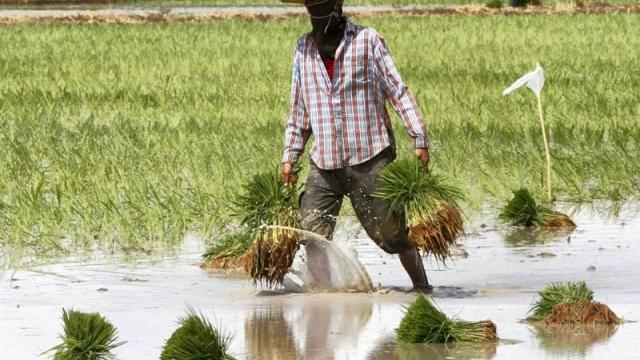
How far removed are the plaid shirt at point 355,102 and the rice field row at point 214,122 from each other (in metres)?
2.45

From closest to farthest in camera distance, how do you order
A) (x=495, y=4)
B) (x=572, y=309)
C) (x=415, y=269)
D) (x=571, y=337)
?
(x=571, y=337) < (x=572, y=309) < (x=415, y=269) < (x=495, y=4)

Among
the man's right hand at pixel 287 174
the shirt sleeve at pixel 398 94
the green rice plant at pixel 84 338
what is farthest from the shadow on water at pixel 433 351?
the man's right hand at pixel 287 174

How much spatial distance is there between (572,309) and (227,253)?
2.87 meters

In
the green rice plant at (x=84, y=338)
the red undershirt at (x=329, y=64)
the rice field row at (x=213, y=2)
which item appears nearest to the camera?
the green rice plant at (x=84, y=338)

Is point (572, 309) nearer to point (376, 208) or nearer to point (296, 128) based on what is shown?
point (376, 208)

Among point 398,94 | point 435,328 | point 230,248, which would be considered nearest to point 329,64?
point 398,94

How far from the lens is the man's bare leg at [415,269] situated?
9.48 meters

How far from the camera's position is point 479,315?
8688mm

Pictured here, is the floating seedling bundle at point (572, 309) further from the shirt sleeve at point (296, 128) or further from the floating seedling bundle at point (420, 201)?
the shirt sleeve at point (296, 128)

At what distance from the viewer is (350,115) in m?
9.30

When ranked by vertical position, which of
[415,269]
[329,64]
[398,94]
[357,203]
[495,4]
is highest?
[495,4]

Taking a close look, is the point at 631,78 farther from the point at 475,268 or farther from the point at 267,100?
the point at 475,268

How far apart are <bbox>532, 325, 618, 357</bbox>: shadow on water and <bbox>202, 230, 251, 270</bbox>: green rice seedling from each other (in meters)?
2.66

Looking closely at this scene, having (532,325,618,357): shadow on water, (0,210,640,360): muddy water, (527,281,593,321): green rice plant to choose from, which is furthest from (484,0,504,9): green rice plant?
(532,325,618,357): shadow on water
